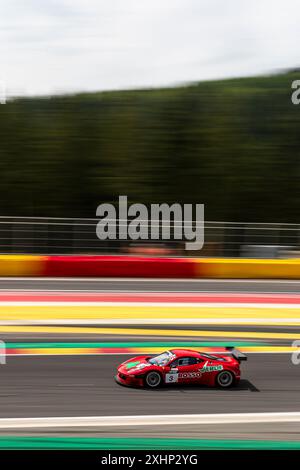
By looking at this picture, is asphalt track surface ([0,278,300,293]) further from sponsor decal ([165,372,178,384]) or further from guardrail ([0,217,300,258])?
sponsor decal ([165,372,178,384])

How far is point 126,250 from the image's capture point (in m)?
19.4

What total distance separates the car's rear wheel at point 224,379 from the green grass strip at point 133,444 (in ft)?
5.34

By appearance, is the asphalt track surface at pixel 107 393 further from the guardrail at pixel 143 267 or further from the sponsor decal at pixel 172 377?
the guardrail at pixel 143 267

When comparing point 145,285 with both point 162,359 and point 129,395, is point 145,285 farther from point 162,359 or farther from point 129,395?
point 129,395

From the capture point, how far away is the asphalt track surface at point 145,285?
674 inches

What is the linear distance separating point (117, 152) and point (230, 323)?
2469 cm

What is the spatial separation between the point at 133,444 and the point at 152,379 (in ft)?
5.58

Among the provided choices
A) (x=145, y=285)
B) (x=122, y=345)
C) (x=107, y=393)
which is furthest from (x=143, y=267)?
(x=107, y=393)

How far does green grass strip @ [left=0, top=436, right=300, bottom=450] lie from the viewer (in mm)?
7164

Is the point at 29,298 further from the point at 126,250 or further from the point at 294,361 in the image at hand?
the point at 294,361

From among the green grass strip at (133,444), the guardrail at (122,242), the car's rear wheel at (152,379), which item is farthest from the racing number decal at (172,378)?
the guardrail at (122,242)

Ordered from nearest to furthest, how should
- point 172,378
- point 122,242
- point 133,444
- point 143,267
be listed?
point 133,444 < point 172,378 < point 143,267 < point 122,242

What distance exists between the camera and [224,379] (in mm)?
9062
